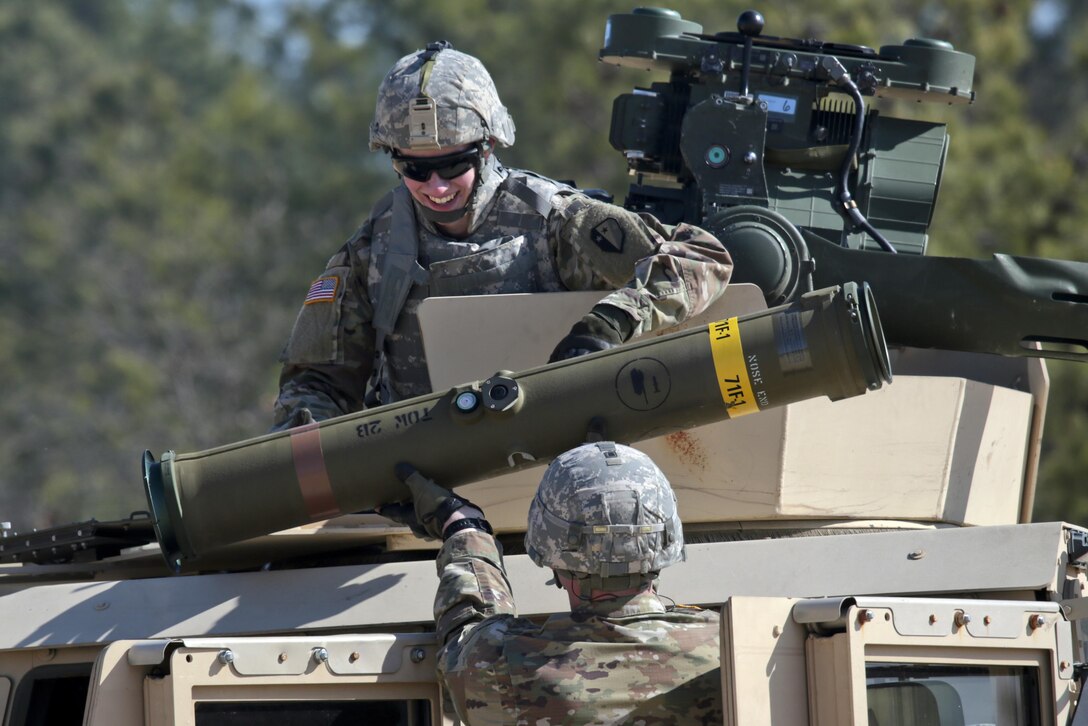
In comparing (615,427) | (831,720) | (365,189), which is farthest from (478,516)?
(365,189)

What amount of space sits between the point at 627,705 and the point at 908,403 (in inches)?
55.7

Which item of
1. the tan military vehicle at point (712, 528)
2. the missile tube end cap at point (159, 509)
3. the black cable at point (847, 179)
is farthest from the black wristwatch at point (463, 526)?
the black cable at point (847, 179)

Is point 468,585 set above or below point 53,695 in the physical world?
above

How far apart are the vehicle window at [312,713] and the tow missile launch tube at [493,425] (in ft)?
1.85

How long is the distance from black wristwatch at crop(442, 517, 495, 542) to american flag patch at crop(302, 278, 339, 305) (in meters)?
1.14

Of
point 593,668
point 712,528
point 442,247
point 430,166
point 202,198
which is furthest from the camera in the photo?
point 202,198

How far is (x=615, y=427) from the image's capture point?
3938 millimetres

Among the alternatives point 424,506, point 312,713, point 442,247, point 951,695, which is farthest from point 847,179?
point 312,713

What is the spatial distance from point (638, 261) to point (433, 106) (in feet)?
2.11

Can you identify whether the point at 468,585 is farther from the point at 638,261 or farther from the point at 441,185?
the point at 441,185

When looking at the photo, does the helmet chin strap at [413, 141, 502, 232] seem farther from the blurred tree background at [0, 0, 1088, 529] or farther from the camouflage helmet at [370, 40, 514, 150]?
the blurred tree background at [0, 0, 1088, 529]

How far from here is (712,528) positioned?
14.1 feet

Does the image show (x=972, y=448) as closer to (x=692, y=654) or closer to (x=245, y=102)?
(x=692, y=654)

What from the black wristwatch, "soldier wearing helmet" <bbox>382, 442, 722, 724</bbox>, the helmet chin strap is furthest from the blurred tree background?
"soldier wearing helmet" <bbox>382, 442, 722, 724</bbox>
